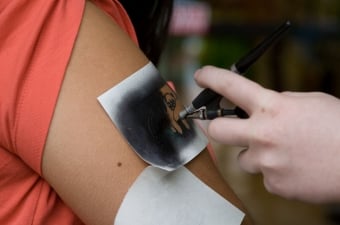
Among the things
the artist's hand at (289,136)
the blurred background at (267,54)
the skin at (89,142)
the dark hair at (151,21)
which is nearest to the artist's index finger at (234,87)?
the artist's hand at (289,136)

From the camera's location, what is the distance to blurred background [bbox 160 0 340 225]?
284 cm

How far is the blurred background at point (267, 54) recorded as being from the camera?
2.84 m

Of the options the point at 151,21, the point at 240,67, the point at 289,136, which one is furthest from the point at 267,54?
the point at 289,136

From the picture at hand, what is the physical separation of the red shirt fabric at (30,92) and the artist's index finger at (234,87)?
182 mm

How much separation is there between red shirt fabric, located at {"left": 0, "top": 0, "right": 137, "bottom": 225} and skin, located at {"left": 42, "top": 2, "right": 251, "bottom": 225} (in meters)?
0.01

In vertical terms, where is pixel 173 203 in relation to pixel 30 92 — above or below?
below

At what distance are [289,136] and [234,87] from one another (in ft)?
0.30

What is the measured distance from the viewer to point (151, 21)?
1050mm

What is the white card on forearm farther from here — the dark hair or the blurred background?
the blurred background

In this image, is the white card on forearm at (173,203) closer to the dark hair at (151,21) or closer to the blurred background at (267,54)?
the dark hair at (151,21)

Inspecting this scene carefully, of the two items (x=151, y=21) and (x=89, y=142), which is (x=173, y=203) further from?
(x=151, y=21)

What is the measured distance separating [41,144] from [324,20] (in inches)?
98.6

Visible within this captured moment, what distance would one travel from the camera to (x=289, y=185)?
764mm

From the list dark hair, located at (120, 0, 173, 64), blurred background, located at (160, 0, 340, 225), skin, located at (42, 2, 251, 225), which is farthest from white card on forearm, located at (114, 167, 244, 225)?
blurred background, located at (160, 0, 340, 225)
